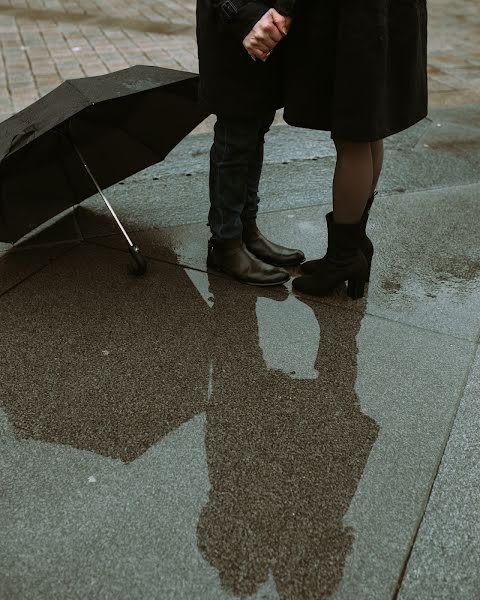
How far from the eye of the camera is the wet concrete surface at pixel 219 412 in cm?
164

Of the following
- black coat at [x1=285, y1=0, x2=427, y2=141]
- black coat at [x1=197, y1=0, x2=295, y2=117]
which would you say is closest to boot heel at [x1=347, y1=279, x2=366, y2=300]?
black coat at [x1=285, y1=0, x2=427, y2=141]

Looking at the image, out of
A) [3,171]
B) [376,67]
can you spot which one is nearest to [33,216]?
[3,171]

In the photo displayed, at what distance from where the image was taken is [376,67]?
2.18m

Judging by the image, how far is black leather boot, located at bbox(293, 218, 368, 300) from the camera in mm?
2561

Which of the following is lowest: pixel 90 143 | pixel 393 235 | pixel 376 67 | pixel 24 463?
pixel 393 235

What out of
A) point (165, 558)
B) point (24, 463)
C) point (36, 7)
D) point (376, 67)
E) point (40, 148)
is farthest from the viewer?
point (36, 7)

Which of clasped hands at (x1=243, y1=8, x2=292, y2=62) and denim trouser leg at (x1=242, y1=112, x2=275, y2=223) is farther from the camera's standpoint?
denim trouser leg at (x1=242, y1=112, x2=275, y2=223)

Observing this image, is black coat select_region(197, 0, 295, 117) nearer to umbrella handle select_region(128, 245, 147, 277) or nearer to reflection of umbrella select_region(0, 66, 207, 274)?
reflection of umbrella select_region(0, 66, 207, 274)

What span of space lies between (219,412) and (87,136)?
4.73ft

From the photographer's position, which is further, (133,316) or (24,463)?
(133,316)

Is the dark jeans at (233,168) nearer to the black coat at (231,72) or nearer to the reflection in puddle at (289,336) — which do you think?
the black coat at (231,72)

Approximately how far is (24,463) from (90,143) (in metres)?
1.51

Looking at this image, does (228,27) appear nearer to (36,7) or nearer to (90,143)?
(90,143)

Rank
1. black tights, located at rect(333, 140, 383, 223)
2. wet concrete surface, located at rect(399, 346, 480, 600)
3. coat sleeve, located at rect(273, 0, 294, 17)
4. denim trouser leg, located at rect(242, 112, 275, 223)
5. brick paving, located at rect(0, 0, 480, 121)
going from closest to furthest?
wet concrete surface, located at rect(399, 346, 480, 600), coat sleeve, located at rect(273, 0, 294, 17), black tights, located at rect(333, 140, 383, 223), denim trouser leg, located at rect(242, 112, 275, 223), brick paving, located at rect(0, 0, 480, 121)
